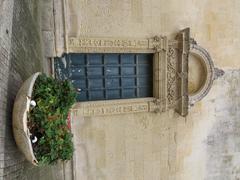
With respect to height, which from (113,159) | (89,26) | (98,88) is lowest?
(113,159)

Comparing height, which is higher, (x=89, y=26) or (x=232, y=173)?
(x=89, y=26)

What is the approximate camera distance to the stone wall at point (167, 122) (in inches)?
336

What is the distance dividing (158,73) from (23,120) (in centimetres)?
469

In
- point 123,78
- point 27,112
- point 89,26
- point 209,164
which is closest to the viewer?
point 27,112

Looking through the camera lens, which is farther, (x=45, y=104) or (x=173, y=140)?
(x=173, y=140)

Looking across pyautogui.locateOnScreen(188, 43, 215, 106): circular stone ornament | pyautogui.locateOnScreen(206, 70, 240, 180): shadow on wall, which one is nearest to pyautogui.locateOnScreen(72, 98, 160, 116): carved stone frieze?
pyautogui.locateOnScreen(188, 43, 215, 106): circular stone ornament

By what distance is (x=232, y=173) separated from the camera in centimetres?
1020

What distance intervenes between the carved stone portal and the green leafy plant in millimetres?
2610

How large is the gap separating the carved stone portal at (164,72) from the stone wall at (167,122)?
0.71ft

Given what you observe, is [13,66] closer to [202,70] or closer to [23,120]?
[23,120]

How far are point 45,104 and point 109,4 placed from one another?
3.98 metres

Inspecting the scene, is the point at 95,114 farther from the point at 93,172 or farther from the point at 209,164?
the point at 209,164

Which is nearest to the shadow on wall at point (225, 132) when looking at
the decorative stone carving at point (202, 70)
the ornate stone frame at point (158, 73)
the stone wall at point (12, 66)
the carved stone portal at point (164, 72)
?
the decorative stone carving at point (202, 70)

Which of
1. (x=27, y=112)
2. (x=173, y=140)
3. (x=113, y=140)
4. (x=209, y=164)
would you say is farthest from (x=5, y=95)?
(x=209, y=164)
